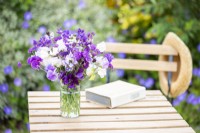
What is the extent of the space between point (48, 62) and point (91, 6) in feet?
7.21

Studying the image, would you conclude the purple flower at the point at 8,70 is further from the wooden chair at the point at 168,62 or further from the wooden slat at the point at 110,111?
the wooden slat at the point at 110,111

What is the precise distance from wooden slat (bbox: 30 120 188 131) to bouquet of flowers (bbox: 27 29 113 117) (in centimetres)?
18

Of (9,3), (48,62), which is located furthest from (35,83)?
(48,62)

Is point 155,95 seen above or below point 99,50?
below

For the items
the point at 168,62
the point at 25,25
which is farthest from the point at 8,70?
the point at 168,62

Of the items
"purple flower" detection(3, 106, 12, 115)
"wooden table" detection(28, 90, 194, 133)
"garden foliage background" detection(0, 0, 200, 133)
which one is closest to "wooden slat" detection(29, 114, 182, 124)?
"wooden table" detection(28, 90, 194, 133)

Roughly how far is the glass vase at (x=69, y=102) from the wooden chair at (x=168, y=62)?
0.78 metres

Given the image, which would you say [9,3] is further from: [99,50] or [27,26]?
[99,50]

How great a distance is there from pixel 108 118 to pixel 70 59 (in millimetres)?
371

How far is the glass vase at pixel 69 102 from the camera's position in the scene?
93.0 inches

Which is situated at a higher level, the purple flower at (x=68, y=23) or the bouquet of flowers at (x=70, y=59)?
the purple flower at (x=68, y=23)

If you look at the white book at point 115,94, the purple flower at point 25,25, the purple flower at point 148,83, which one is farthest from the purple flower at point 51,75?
the purple flower at point 148,83

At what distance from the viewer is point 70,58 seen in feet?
7.34

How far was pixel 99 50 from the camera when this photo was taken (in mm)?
2301
